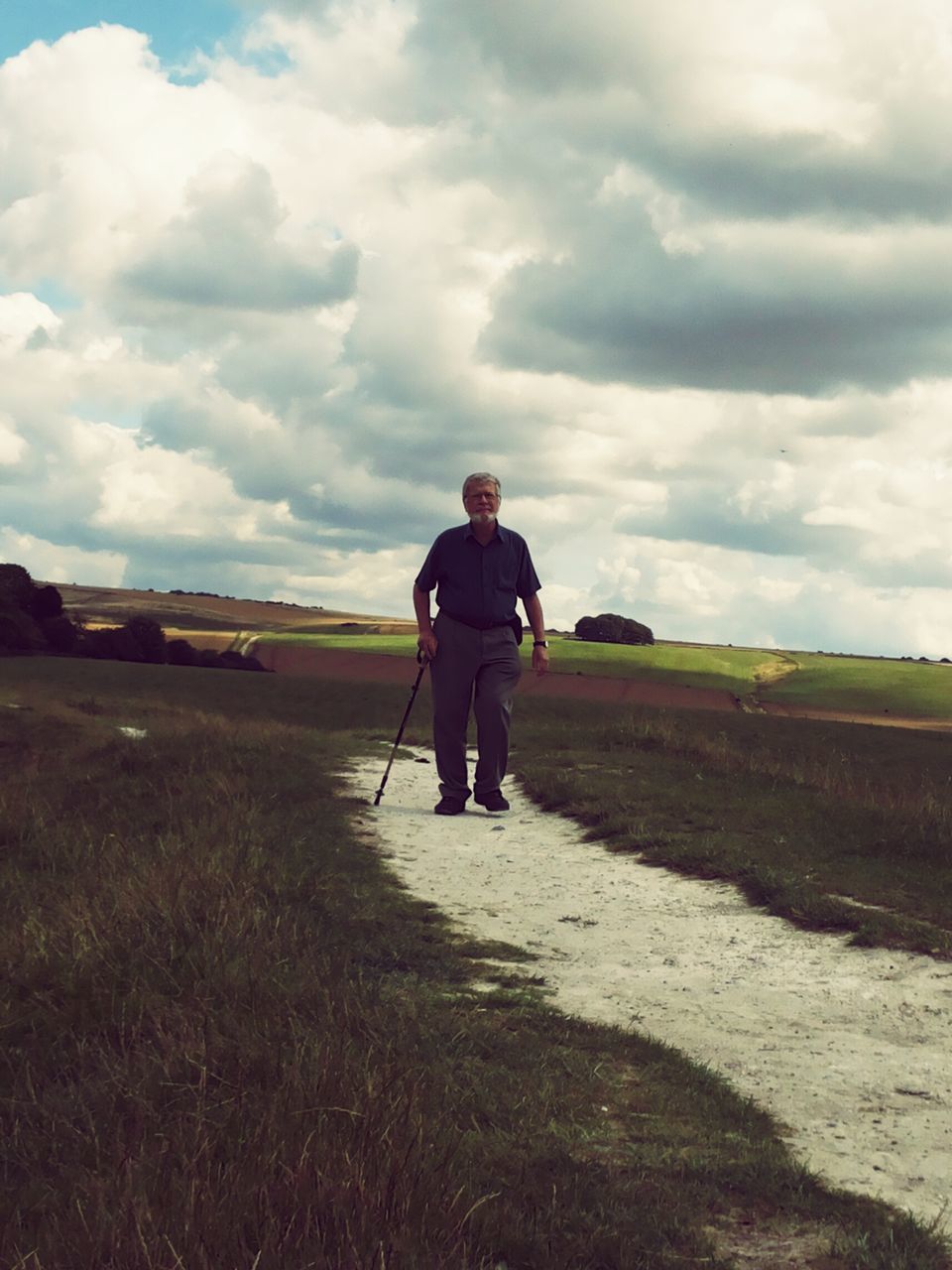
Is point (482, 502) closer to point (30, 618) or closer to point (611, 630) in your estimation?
point (30, 618)

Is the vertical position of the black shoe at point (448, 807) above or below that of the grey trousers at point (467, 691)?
below

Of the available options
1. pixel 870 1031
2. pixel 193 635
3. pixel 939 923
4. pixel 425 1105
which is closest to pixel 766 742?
pixel 939 923

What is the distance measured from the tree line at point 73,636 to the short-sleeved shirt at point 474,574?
38.8m

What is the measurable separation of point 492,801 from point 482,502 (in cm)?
311

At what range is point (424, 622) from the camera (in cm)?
1140

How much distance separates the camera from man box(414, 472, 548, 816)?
11383 mm

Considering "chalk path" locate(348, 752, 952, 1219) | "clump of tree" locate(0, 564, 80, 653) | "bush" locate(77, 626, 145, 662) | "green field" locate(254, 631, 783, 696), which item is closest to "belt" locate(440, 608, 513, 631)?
"chalk path" locate(348, 752, 952, 1219)

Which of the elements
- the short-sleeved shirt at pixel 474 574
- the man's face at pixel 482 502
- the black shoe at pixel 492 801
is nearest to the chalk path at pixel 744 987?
the black shoe at pixel 492 801

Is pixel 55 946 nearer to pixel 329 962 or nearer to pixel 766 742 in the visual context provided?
pixel 329 962

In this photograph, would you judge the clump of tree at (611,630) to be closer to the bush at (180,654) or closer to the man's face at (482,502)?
the bush at (180,654)

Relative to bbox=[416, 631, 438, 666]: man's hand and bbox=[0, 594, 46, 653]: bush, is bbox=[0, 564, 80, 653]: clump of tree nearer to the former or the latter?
bbox=[0, 594, 46, 653]: bush

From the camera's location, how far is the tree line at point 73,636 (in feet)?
162

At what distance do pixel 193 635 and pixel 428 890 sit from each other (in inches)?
2165

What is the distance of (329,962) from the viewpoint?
5262 mm
